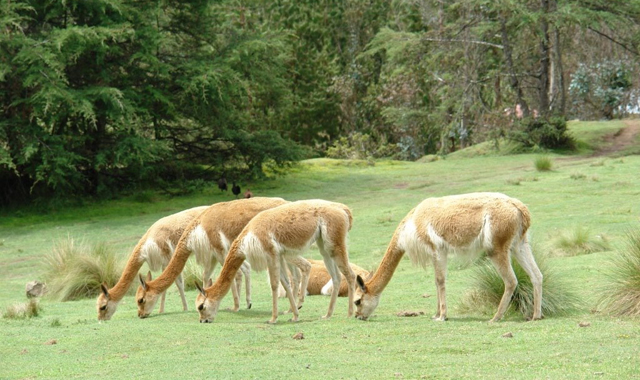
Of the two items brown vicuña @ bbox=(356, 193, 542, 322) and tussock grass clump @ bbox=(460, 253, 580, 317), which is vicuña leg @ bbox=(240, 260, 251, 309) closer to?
brown vicuña @ bbox=(356, 193, 542, 322)

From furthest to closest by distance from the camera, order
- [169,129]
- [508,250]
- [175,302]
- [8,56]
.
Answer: [169,129] → [8,56] → [175,302] → [508,250]

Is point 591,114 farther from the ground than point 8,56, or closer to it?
closer to it

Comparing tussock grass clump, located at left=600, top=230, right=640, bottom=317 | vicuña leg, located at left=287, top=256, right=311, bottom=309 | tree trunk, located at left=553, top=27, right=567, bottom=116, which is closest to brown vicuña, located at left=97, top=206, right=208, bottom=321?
vicuña leg, located at left=287, top=256, right=311, bottom=309

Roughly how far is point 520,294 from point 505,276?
2.05 ft

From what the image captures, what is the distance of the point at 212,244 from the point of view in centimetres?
1184

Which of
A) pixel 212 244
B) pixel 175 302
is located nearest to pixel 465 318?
pixel 212 244

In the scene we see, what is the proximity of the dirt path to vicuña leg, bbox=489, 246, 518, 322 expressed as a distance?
81.7 ft

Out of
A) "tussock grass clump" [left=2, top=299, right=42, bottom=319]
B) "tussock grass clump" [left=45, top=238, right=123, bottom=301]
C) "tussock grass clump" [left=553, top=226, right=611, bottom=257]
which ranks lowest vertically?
"tussock grass clump" [left=553, top=226, right=611, bottom=257]

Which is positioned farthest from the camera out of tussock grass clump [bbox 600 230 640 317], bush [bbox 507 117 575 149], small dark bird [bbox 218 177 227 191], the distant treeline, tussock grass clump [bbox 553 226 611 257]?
bush [bbox 507 117 575 149]

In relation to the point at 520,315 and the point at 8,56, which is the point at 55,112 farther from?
the point at 520,315

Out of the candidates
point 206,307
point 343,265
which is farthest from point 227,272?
point 343,265

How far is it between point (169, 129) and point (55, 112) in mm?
5117

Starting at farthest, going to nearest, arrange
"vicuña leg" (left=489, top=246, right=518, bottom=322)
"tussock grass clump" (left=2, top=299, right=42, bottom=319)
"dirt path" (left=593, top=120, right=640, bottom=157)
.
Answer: "dirt path" (left=593, top=120, right=640, bottom=157) < "tussock grass clump" (left=2, top=299, right=42, bottom=319) < "vicuña leg" (left=489, top=246, right=518, bottom=322)

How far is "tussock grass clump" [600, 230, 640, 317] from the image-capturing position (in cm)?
985
